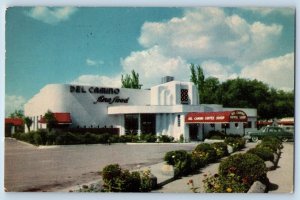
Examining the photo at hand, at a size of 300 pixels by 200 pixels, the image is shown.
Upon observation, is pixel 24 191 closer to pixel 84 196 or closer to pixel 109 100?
pixel 84 196

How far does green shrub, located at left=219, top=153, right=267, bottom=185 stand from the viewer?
10.1m

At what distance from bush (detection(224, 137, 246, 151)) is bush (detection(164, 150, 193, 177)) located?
1717 mm

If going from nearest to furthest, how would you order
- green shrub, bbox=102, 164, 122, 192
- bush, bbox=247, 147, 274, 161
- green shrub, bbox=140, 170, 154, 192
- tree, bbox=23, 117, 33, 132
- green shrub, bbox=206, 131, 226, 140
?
1. green shrub, bbox=102, 164, 122, 192
2. green shrub, bbox=140, 170, 154, 192
3. tree, bbox=23, 117, 33, 132
4. bush, bbox=247, 147, 274, 161
5. green shrub, bbox=206, 131, 226, 140

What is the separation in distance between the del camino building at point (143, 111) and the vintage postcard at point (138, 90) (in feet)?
0.16

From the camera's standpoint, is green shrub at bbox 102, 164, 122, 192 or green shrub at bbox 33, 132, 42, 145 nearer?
green shrub at bbox 102, 164, 122, 192

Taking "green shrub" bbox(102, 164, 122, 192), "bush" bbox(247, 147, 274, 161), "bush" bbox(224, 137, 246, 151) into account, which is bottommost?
"green shrub" bbox(102, 164, 122, 192)

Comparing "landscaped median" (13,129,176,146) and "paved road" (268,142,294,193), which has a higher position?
"landscaped median" (13,129,176,146)

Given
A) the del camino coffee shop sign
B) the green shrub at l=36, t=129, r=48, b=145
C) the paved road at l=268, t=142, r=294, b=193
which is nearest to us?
the paved road at l=268, t=142, r=294, b=193

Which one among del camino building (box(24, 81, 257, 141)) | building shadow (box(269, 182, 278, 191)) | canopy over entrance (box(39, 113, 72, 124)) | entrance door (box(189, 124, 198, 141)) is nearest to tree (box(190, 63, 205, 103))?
del camino building (box(24, 81, 257, 141))

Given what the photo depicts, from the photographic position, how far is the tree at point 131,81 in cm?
1176

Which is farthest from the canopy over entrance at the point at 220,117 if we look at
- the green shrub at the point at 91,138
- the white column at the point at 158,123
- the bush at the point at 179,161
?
the green shrub at the point at 91,138

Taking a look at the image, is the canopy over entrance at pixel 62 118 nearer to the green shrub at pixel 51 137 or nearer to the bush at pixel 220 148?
the green shrub at pixel 51 137

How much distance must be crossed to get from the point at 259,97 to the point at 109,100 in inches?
191

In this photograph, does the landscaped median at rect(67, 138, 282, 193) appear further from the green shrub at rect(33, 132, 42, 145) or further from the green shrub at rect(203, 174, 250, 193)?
the green shrub at rect(33, 132, 42, 145)
